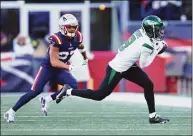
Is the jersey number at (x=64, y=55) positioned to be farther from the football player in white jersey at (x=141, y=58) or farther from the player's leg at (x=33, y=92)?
the football player in white jersey at (x=141, y=58)

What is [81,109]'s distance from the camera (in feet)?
34.6

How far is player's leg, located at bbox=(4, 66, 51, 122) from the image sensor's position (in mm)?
8599

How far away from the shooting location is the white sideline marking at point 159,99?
37.9ft

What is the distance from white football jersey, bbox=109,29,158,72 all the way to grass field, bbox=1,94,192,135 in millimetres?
729

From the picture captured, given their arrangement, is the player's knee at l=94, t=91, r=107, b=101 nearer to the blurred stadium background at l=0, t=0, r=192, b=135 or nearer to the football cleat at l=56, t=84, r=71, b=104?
the blurred stadium background at l=0, t=0, r=192, b=135

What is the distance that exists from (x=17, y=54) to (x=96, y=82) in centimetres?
180

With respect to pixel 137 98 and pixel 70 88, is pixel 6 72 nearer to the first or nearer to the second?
pixel 137 98

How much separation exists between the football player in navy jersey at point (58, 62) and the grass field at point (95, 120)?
0.92 ft

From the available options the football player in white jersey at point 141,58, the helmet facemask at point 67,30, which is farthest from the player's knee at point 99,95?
the helmet facemask at point 67,30

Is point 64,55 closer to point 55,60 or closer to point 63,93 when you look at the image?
point 55,60

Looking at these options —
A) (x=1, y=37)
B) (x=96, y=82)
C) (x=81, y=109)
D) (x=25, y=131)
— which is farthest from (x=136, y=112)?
(x=1, y=37)

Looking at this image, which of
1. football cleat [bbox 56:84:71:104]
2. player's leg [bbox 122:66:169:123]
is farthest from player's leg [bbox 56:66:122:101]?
football cleat [bbox 56:84:71:104]

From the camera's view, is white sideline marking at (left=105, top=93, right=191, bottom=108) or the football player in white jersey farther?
white sideline marking at (left=105, top=93, right=191, bottom=108)

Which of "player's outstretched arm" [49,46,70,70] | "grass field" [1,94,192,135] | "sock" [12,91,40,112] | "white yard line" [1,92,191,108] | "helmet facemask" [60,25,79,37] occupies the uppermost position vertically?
"helmet facemask" [60,25,79,37]
